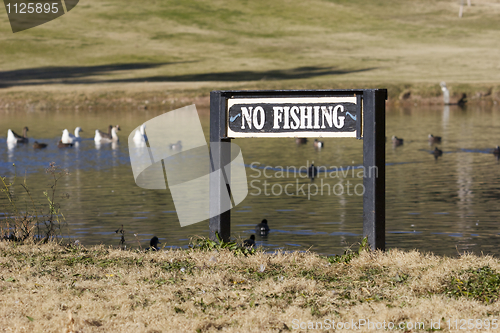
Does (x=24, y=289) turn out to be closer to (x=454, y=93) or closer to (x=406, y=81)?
(x=454, y=93)

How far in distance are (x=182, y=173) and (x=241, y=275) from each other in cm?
1686

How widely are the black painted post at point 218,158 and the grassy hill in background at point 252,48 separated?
4904 centimetres

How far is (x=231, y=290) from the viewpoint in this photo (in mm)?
8133

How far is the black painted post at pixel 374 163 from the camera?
9.54 m

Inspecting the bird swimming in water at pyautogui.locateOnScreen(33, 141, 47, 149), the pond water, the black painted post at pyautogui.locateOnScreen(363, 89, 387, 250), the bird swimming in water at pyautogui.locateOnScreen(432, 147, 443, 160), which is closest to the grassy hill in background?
the pond water

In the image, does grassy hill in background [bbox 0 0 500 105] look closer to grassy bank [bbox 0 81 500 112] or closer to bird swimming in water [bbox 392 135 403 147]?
grassy bank [bbox 0 81 500 112]

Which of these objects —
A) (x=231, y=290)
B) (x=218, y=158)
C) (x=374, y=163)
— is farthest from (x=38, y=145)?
(x=231, y=290)

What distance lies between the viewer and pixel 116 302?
7.73 metres

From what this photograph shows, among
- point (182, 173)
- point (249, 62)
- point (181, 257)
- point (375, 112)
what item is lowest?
point (249, 62)

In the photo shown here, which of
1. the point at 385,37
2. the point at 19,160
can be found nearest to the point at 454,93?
the point at 19,160

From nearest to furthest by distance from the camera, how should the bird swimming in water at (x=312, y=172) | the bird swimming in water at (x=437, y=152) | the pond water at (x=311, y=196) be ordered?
the pond water at (x=311, y=196), the bird swimming in water at (x=312, y=172), the bird swimming in water at (x=437, y=152)

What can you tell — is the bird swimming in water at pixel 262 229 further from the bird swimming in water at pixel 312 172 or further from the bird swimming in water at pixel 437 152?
the bird swimming in water at pixel 437 152

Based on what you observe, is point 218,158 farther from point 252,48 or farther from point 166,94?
point 252,48

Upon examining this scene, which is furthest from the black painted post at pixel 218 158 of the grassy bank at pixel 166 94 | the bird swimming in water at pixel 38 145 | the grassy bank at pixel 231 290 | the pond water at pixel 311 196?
the grassy bank at pixel 166 94
